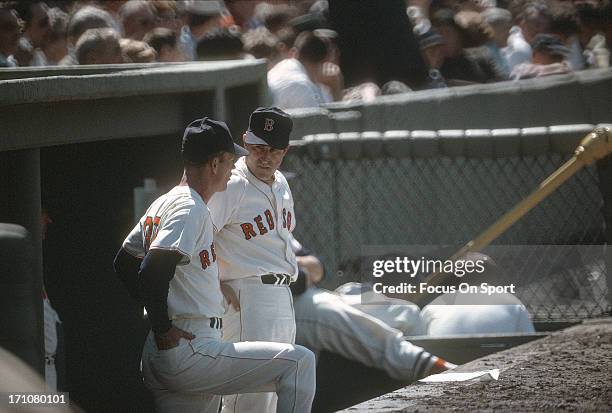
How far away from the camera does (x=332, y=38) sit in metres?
8.99

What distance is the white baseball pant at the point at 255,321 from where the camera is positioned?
5172 millimetres

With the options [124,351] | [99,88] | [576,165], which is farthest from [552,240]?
[99,88]

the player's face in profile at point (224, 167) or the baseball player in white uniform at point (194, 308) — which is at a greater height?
the player's face in profile at point (224, 167)

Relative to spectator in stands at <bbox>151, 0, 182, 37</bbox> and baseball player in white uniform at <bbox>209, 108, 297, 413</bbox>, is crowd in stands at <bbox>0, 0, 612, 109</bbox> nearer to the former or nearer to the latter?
spectator in stands at <bbox>151, 0, 182, 37</bbox>

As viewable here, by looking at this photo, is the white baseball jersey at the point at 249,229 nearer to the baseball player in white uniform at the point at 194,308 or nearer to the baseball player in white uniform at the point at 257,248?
the baseball player in white uniform at the point at 257,248

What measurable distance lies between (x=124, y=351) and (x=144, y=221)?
84.9 inches

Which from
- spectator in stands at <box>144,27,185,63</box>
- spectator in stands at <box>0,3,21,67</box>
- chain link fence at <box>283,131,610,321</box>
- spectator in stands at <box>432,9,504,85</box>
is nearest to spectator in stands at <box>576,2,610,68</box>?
spectator in stands at <box>432,9,504,85</box>

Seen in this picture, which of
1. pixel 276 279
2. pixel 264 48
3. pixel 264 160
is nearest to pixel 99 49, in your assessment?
pixel 264 48

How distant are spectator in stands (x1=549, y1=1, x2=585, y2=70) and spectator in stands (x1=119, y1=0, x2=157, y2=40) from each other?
139 inches

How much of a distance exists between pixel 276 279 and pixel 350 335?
4.40 ft

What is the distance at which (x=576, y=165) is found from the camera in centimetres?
727

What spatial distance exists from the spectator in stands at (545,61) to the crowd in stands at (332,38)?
1cm

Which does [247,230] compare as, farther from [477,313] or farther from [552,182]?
[552,182]

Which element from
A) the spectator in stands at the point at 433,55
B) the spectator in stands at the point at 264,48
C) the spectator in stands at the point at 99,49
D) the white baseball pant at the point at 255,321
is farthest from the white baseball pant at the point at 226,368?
the spectator in stands at the point at 433,55
